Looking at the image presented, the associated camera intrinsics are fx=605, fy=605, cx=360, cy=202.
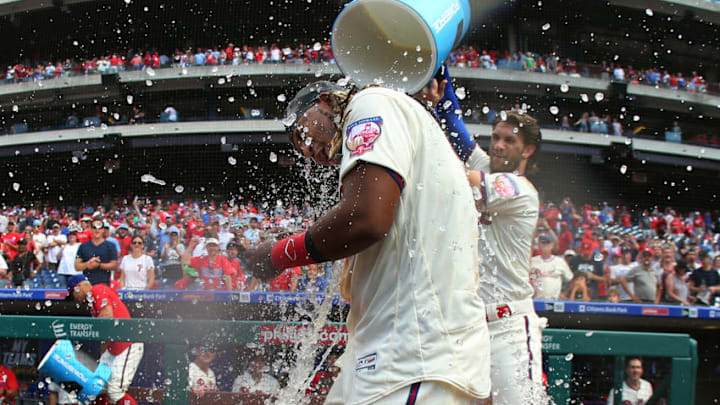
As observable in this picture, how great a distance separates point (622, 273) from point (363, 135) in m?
8.58

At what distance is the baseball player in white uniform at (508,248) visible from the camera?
9.35ft

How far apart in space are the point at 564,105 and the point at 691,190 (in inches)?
276

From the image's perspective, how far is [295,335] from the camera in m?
3.63

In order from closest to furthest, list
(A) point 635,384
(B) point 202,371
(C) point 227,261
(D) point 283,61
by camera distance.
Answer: (A) point 635,384, (B) point 202,371, (C) point 227,261, (D) point 283,61

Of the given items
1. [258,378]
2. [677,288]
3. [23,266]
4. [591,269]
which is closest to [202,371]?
[258,378]

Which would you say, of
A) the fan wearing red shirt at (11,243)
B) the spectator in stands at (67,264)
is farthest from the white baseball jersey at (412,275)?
the fan wearing red shirt at (11,243)

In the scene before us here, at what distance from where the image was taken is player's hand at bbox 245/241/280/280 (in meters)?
1.61

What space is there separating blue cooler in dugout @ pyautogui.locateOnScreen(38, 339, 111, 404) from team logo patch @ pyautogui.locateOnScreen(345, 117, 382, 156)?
10.3 feet

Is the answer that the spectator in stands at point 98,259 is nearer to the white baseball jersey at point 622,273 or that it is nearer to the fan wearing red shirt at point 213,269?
the fan wearing red shirt at point 213,269

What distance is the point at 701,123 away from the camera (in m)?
28.4

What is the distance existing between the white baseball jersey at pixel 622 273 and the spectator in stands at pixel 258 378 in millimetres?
5983

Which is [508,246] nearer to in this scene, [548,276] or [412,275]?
[412,275]

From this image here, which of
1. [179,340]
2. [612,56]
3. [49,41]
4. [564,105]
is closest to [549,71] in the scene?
[564,105]

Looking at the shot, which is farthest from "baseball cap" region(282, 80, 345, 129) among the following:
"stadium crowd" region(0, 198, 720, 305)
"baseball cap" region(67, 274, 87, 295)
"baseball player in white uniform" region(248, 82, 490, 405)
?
"baseball cap" region(67, 274, 87, 295)
